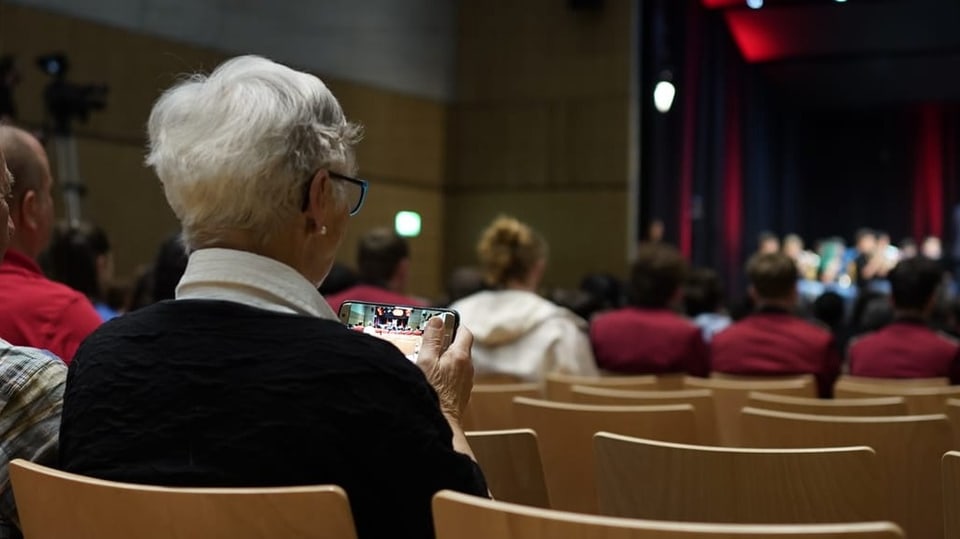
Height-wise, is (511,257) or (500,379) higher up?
(511,257)

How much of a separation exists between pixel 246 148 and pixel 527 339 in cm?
290

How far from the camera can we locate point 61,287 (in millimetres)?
2348

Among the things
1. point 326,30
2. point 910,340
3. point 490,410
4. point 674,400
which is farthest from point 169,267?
point 326,30

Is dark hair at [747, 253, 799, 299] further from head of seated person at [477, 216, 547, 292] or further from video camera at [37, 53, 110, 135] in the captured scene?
video camera at [37, 53, 110, 135]

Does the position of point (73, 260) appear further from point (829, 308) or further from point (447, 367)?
point (829, 308)

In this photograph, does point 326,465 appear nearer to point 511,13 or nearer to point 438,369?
point 438,369

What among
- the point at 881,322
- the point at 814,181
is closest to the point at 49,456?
the point at 881,322

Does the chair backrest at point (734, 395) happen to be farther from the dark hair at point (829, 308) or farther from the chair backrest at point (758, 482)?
the dark hair at point (829, 308)

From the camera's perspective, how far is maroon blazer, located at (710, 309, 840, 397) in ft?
14.2

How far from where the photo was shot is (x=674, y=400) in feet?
9.95

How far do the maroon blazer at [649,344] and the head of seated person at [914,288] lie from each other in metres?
0.78

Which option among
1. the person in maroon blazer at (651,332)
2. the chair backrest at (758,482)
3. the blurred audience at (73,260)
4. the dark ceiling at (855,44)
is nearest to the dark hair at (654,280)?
the person in maroon blazer at (651,332)

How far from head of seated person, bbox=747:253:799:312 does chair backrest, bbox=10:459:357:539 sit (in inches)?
138

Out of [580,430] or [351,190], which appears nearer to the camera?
[351,190]
